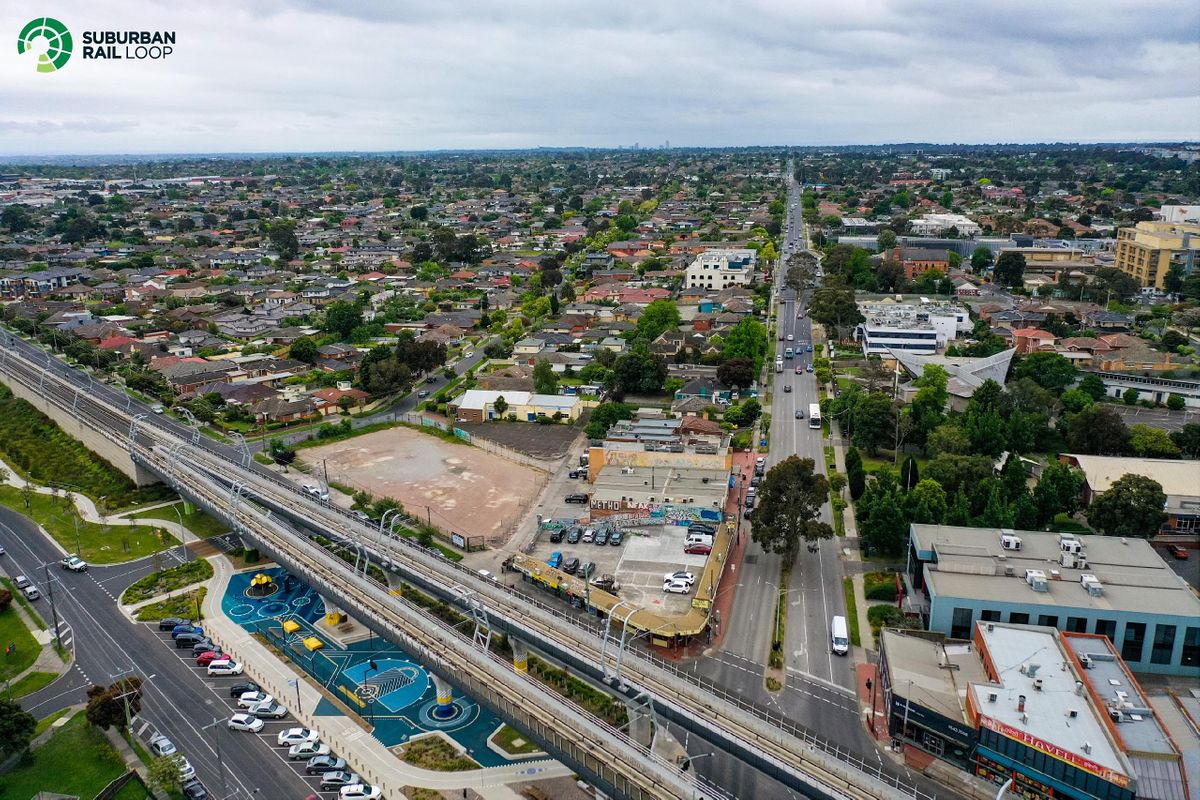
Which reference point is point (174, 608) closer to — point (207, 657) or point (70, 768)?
point (207, 657)

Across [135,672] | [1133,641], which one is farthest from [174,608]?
[1133,641]

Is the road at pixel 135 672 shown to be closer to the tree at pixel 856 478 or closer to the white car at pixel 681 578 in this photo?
the white car at pixel 681 578

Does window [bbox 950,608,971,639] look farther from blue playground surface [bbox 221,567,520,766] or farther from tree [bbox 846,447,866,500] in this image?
blue playground surface [bbox 221,567,520,766]

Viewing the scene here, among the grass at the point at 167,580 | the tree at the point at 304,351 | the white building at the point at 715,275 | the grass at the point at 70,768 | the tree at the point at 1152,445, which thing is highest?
the white building at the point at 715,275

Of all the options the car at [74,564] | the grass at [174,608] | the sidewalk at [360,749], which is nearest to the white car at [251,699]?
the sidewalk at [360,749]

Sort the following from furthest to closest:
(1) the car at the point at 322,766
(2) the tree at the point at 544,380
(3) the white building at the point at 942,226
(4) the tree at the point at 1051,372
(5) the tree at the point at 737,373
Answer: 1. (3) the white building at the point at 942,226
2. (2) the tree at the point at 544,380
3. (5) the tree at the point at 737,373
4. (4) the tree at the point at 1051,372
5. (1) the car at the point at 322,766

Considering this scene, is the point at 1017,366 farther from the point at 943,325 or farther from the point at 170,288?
the point at 170,288

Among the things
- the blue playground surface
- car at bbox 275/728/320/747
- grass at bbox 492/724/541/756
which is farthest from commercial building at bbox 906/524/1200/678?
car at bbox 275/728/320/747

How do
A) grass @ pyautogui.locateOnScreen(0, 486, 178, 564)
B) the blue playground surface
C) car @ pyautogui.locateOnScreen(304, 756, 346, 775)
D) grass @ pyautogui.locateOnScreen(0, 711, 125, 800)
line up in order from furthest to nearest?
grass @ pyautogui.locateOnScreen(0, 486, 178, 564)
the blue playground surface
car @ pyautogui.locateOnScreen(304, 756, 346, 775)
grass @ pyautogui.locateOnScreen(0, 711, 125, 800)
